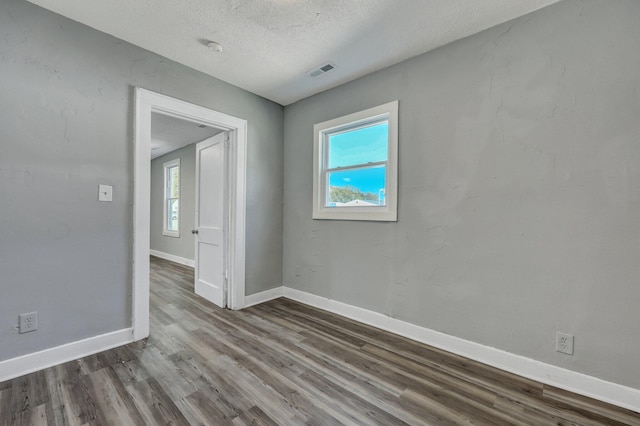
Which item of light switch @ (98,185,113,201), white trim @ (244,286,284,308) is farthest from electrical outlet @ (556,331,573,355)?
light switch @ (98,185,113,201)

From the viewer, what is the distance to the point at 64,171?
2066mm

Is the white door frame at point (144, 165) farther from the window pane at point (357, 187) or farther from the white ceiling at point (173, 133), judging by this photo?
the window pane at point (357, 187)

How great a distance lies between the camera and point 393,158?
2.63 meters

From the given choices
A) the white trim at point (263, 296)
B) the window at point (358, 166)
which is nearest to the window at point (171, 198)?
the white trim at point (263, 296)

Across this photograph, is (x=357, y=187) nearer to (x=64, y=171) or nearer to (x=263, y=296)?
(x=263, y=296)

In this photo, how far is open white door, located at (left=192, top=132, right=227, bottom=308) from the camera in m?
3.31

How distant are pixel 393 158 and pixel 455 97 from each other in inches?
28.0

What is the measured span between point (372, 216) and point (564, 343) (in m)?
1.69

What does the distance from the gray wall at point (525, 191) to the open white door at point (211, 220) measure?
5.89 ft

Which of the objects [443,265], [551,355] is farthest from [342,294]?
[551,355]

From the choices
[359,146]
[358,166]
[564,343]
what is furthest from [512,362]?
[359,146]

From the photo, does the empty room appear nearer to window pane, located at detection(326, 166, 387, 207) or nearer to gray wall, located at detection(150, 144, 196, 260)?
window pane, located at detection(326, 166, 387, 207)

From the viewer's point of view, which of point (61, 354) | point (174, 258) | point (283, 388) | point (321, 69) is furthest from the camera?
point (174, 258)

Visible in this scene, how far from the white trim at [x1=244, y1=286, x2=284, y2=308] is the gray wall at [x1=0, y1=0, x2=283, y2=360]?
4.20 ft
